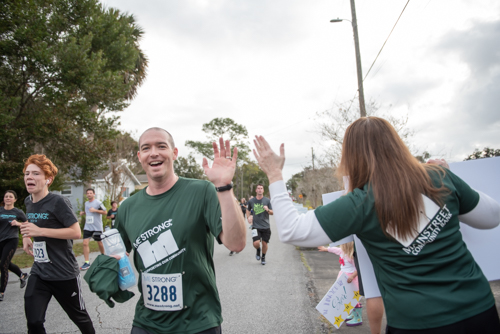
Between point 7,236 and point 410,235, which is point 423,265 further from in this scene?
point 7,236

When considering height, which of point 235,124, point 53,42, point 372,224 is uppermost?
point 235,124

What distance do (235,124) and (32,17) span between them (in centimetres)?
4428

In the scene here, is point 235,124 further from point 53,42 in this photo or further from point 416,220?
point 416,220

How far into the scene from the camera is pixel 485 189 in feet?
8.73

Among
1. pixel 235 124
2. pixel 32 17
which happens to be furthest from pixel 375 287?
pixel 235 124

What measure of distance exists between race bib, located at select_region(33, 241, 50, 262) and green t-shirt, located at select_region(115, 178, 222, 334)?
1683 millimetres

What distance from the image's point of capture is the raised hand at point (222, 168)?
199 centimetres

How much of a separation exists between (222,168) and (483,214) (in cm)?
148

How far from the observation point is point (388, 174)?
165cm

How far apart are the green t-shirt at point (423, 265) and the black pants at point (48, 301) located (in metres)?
2.79

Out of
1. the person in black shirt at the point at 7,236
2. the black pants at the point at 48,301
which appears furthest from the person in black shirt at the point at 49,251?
the person in black shirt at the point at 7,236

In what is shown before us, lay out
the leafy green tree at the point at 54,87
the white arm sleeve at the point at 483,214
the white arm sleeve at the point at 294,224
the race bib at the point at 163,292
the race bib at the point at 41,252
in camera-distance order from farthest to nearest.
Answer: the leafy green tree at the point at 54,87
the race bib at the point at 41,252
the race bib at the point at 163,292
the white arm sleeve at the point at 483,214
the white arm sleeve at the point at 294,224

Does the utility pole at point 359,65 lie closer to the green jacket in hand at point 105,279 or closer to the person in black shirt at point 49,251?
the person in black shirt at point 49,251

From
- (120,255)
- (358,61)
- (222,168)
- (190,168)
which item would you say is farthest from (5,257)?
(190,168)
